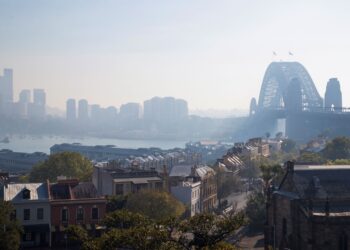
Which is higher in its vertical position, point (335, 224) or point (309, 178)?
point (309, 178)

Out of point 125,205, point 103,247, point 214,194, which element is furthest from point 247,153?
point 103,247

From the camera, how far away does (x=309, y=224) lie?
28.5 metres

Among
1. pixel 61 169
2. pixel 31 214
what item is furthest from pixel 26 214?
pixel 61 169

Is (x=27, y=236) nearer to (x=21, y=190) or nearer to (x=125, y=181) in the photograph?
(x=21, y=190)

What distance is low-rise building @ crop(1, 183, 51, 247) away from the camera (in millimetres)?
40906

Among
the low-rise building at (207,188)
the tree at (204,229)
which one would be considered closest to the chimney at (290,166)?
the tree at (204,229)

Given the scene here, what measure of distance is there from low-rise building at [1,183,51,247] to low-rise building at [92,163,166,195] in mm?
8517

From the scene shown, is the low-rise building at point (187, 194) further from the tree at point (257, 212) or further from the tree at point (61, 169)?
the tree at point (61, 169)

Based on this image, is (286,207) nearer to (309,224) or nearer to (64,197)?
(309,224)

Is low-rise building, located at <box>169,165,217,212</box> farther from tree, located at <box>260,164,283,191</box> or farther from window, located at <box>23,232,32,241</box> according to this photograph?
window, located at <box>23,232,32,241</box>

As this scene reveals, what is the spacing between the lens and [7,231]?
110ft

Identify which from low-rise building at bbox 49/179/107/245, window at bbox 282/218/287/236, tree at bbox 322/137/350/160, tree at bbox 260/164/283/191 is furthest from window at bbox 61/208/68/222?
tree at bbox 322/137/350/160

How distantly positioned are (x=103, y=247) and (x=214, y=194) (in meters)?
40.8

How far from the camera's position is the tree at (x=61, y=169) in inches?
2292
